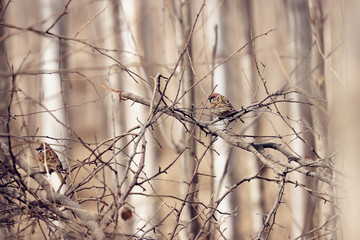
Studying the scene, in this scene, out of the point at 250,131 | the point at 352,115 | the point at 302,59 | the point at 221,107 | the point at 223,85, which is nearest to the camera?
the point at 352,115

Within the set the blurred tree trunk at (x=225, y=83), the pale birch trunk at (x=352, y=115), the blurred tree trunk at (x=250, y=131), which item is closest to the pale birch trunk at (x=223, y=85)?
the blurred tree trunk at (x=225, y=83)

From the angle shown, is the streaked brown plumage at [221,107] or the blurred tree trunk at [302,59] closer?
the streaked brown plumage at [221,107]

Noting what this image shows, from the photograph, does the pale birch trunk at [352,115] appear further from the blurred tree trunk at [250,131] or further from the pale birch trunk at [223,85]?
the blurred tree trunk at [250,131]

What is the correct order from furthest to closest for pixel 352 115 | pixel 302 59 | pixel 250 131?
1. pixel 250 131
2. pixel 302 59
3. pixel 352 115

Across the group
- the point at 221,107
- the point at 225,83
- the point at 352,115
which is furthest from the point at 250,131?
the point at 352,115

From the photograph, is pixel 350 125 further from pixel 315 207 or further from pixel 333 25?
pixel 333 25

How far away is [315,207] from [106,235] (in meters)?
3.48

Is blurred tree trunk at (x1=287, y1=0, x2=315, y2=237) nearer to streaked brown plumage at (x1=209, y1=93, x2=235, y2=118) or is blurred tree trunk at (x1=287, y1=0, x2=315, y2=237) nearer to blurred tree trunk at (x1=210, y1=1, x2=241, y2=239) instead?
blurred tree trunk at (x1=210, y1=1, x2=241, y2=239)

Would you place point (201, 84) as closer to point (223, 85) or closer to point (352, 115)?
point (223, 85)

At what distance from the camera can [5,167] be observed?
5.47ft

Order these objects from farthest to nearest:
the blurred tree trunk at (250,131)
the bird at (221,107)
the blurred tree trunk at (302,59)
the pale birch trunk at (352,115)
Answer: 1. the blurred tree trunk at (250,131)
2. the blurred tree trunk at (302,59)
3. the bird at (221,107)
4. the pale birch trunk at (352,115)

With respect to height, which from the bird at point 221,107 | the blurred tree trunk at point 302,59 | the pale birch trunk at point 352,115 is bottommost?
the pale birch trunk at point 352,115

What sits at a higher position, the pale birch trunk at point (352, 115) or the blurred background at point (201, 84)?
the blurred background at point (201, 84)

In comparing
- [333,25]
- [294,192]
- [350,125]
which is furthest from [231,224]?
[350,125]
